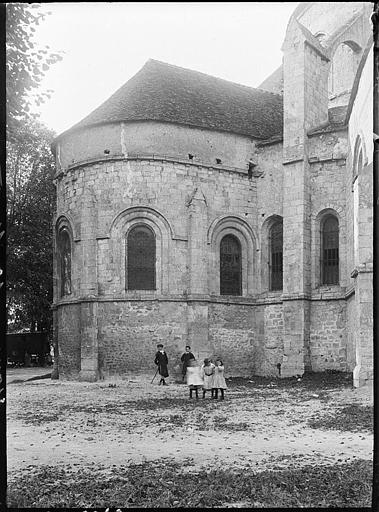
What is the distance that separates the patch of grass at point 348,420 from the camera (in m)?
9.06

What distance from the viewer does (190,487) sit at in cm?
687

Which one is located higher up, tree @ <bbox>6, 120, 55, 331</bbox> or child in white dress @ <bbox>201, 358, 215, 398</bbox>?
tree @ <bbox>6, 120, 55, 331</bbox>

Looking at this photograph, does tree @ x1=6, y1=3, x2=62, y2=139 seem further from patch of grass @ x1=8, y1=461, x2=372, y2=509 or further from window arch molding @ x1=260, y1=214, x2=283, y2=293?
window arch molding @ x1=260, y1=214, x2=283, y2=293

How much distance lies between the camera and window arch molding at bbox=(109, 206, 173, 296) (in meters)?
18.7

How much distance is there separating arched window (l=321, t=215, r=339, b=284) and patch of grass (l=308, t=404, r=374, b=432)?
756 centimetres

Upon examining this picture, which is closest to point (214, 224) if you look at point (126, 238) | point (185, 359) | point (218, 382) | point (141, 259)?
point (141, 259)

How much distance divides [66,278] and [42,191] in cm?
422

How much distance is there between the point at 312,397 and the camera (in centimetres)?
1322

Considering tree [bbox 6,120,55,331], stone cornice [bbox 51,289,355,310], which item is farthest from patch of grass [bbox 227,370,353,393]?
tree [bbox 6,120,55,331]

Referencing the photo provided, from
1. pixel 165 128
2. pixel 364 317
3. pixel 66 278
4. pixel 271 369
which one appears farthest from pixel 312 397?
pixel 165 128

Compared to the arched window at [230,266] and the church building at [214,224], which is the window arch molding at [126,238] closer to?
the church building at [214,224]

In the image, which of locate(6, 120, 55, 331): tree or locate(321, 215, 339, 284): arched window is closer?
locate(6, 120, 55, 331): tree

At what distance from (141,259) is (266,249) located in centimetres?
418

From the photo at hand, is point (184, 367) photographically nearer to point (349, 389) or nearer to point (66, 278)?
point (66, 278)
